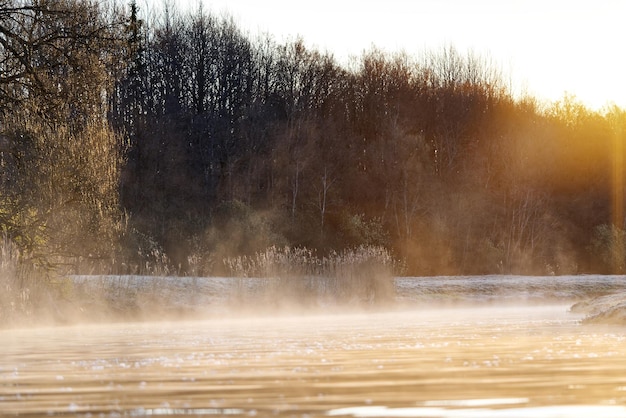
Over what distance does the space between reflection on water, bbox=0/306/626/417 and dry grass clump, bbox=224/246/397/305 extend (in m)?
12.0

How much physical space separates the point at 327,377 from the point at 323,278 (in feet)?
55.9

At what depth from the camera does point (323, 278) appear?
75.3 feet

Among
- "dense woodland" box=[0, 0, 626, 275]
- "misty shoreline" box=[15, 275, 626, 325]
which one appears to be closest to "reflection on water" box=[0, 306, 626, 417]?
"misty shoreline" box=[15, 275, 626, 325]

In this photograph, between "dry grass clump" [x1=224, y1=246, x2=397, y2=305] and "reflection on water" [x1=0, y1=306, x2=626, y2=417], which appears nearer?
"reflection on water" [x1=0, y1=306, x2=626, y2=417]

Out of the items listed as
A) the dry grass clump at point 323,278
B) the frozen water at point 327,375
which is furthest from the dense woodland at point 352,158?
the frozen water at point 327,375

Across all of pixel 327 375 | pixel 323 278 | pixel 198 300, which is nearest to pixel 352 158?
pixel 323 278

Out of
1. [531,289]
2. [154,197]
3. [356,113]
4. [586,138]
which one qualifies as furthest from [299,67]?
[531,289]

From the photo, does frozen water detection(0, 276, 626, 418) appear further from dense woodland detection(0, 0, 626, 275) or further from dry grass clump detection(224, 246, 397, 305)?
dense woodland detection(0, 0, 626, 275)

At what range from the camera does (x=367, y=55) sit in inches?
1941

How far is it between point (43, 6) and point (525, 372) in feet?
48.5

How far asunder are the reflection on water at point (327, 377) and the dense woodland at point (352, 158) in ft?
72.4

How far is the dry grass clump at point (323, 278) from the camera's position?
22234 mm

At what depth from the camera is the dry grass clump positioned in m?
22.2

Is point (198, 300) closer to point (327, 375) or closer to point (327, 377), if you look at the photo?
point (327, 375)
